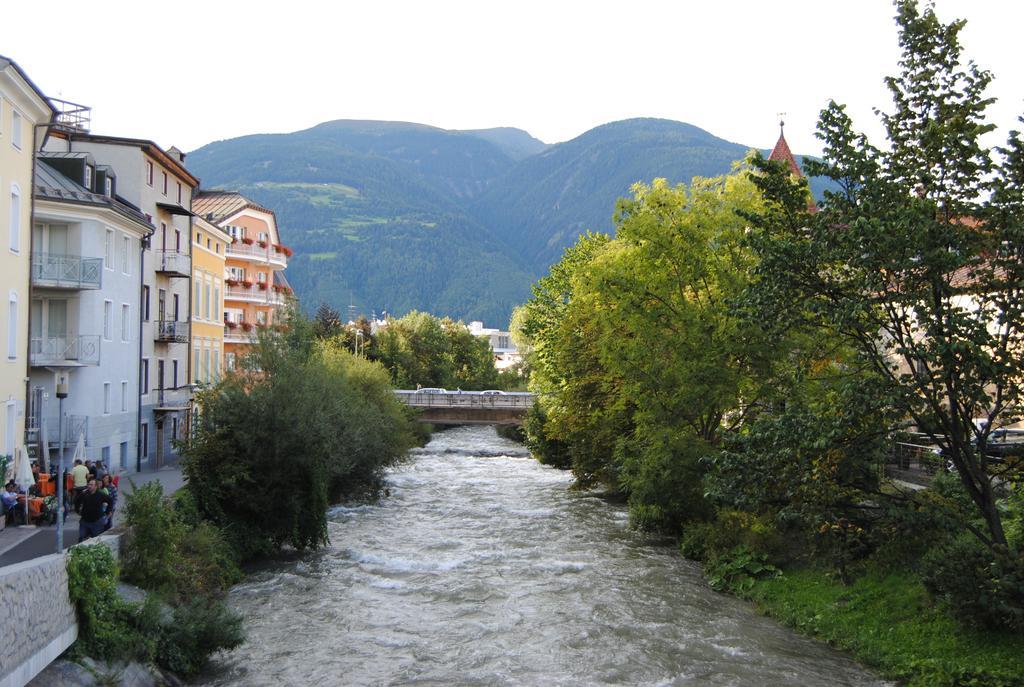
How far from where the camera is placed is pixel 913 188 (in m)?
18.3

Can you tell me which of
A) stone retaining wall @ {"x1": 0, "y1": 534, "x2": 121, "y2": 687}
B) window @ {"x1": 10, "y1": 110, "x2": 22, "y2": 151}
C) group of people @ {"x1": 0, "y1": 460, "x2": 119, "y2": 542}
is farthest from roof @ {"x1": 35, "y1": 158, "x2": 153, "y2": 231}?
stone retaining wall @ {"x1": 0, "y1": 534, "x2": 121, "y2": 687}

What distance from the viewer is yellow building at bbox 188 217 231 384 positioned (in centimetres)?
5197

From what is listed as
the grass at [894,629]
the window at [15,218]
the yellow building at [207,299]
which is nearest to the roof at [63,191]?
the window at [15,218]

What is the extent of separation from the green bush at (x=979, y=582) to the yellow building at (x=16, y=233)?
77.6 ft

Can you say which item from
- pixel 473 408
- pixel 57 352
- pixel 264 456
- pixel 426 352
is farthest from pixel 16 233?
pixel 426 352

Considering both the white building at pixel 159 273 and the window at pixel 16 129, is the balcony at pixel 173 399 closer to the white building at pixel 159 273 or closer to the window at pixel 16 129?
the white building at pixel 159 273

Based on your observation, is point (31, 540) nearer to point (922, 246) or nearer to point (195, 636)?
point (195, 636)

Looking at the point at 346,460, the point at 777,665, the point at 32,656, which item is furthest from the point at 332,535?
the point at 32,656

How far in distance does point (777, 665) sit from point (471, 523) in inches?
757

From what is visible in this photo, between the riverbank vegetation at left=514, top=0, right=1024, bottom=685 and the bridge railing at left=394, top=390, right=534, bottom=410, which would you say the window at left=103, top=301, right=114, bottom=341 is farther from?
the bridge railing at left=394, top=390, right=534, bottom=410

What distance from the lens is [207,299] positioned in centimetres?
5475

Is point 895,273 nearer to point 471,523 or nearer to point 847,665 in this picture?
point 847,665

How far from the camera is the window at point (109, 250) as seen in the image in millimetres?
37781

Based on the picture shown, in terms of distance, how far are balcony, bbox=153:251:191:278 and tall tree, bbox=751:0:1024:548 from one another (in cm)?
3368
